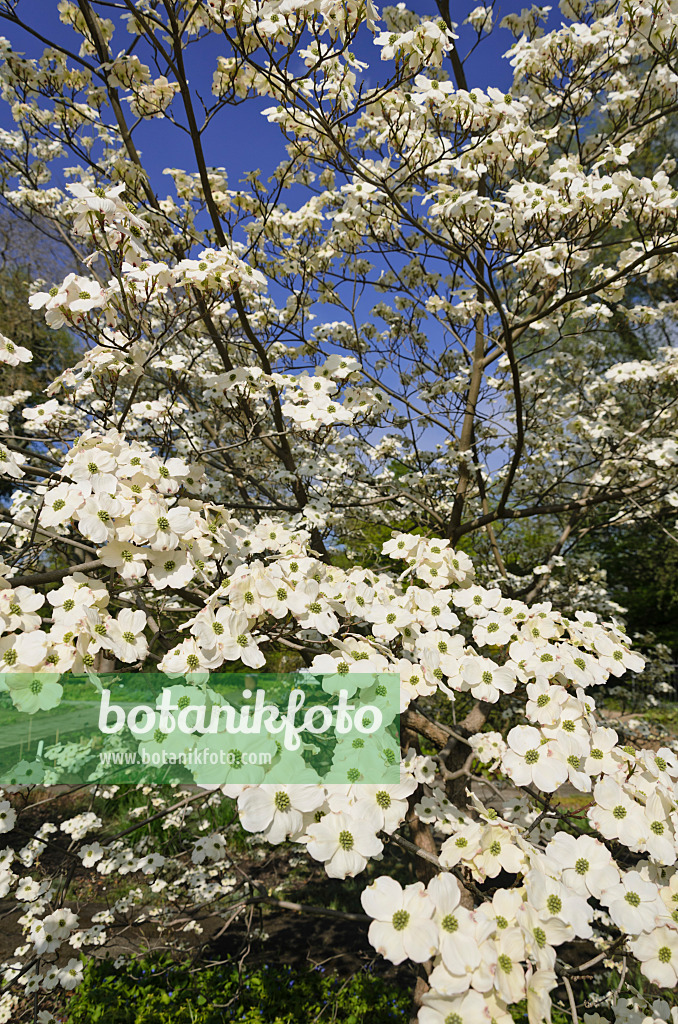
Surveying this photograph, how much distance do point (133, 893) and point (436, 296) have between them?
512 cm

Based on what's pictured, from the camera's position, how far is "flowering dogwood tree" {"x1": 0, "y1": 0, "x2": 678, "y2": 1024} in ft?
4.45

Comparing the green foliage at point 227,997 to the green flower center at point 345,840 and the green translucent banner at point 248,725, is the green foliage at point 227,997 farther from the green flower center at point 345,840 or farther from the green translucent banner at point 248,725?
the green flower center at point 345,840

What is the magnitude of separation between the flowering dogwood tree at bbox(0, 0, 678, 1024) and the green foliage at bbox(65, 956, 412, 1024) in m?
0.42

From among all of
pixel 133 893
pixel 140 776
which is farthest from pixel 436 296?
pixel 133 893

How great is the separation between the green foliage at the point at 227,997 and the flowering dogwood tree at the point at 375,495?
0.42 meters

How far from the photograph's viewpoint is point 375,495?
5047 millimetres

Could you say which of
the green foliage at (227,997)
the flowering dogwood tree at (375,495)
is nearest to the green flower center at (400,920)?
the flowering dogwood tree at (375,495)

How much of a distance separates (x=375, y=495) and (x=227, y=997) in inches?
146

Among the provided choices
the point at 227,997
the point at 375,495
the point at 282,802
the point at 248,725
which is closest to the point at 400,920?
the point at 282,802

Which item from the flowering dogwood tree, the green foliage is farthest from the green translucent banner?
the green foliage

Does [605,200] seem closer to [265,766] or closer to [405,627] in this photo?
[405,627]

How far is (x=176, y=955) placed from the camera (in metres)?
3.62

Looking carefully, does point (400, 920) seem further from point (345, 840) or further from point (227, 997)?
point (227, 997)

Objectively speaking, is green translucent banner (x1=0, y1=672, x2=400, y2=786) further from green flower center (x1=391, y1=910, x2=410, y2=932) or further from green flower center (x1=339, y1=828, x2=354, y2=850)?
green flower center (x1=391, y1=910, x2=410, y2=932)
